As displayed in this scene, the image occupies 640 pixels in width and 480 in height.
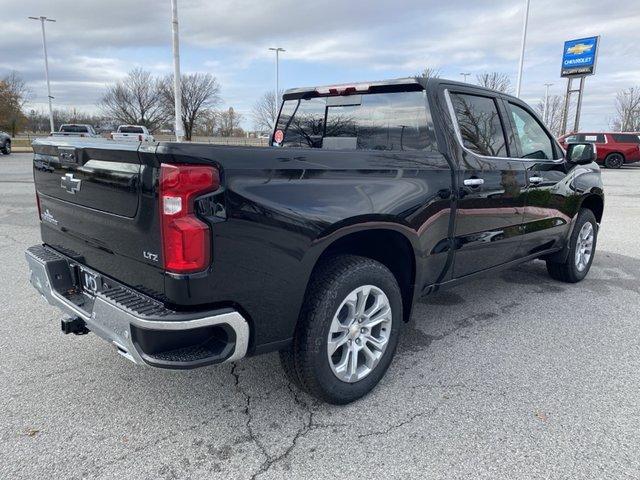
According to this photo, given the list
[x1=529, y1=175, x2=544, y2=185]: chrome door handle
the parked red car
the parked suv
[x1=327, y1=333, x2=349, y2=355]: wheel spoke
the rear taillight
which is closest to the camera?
the rear taillight

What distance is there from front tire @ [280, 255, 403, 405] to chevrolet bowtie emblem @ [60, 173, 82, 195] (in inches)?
52.3

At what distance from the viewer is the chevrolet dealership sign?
3187cm

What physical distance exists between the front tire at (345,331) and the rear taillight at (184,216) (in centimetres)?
73

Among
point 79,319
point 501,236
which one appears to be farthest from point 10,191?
point 501,236

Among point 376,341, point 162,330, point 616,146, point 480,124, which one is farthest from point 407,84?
point 616,146

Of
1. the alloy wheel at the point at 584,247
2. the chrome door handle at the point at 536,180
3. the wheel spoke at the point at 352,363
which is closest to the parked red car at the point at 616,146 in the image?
the alloy wheel at the point at 584,247

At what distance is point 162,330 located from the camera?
208cm

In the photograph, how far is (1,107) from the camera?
41625 mm

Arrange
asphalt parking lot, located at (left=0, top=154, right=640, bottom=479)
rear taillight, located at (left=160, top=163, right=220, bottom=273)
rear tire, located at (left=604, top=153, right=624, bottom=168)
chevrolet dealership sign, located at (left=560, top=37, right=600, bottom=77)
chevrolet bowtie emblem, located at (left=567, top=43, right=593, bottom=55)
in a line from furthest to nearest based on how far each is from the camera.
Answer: chevrolet bowtie emblem, located at (left=567, top=43, right=593, bottom=55) → chevrolet dealership sign, located at (left=560, top=37, right=600, bottom=77) → rear tire, located at (left=604, top=153, right=624, bottom=168) → asphalt parking lot, located at (left=0, top=154, right=640, bottom=479) → rear taillight, located at (left=160, top=163, right=220, bottom=273)

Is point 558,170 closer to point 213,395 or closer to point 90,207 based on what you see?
point 213,395

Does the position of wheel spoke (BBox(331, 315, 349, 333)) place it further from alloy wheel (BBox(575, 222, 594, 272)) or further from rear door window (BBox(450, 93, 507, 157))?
alloy wheel (BBox(575, 222, 594, 272))

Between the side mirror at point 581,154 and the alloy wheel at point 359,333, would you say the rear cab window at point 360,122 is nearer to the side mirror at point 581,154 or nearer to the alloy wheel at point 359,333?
the alloy wheel at point 359,333

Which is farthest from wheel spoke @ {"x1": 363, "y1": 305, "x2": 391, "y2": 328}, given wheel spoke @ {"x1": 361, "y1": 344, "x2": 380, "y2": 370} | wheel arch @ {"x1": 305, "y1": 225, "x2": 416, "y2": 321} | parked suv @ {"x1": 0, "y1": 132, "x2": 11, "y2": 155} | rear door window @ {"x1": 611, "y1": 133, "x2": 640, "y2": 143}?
parked suv @ {"x1": 0, "y1": 132, "x2": 11, "y2": 155}

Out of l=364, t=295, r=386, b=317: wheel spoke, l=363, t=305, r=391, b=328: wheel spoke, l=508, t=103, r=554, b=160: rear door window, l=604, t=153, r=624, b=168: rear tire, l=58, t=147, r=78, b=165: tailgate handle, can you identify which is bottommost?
l=363, t=305, r=391, b=328: wheel spoke
